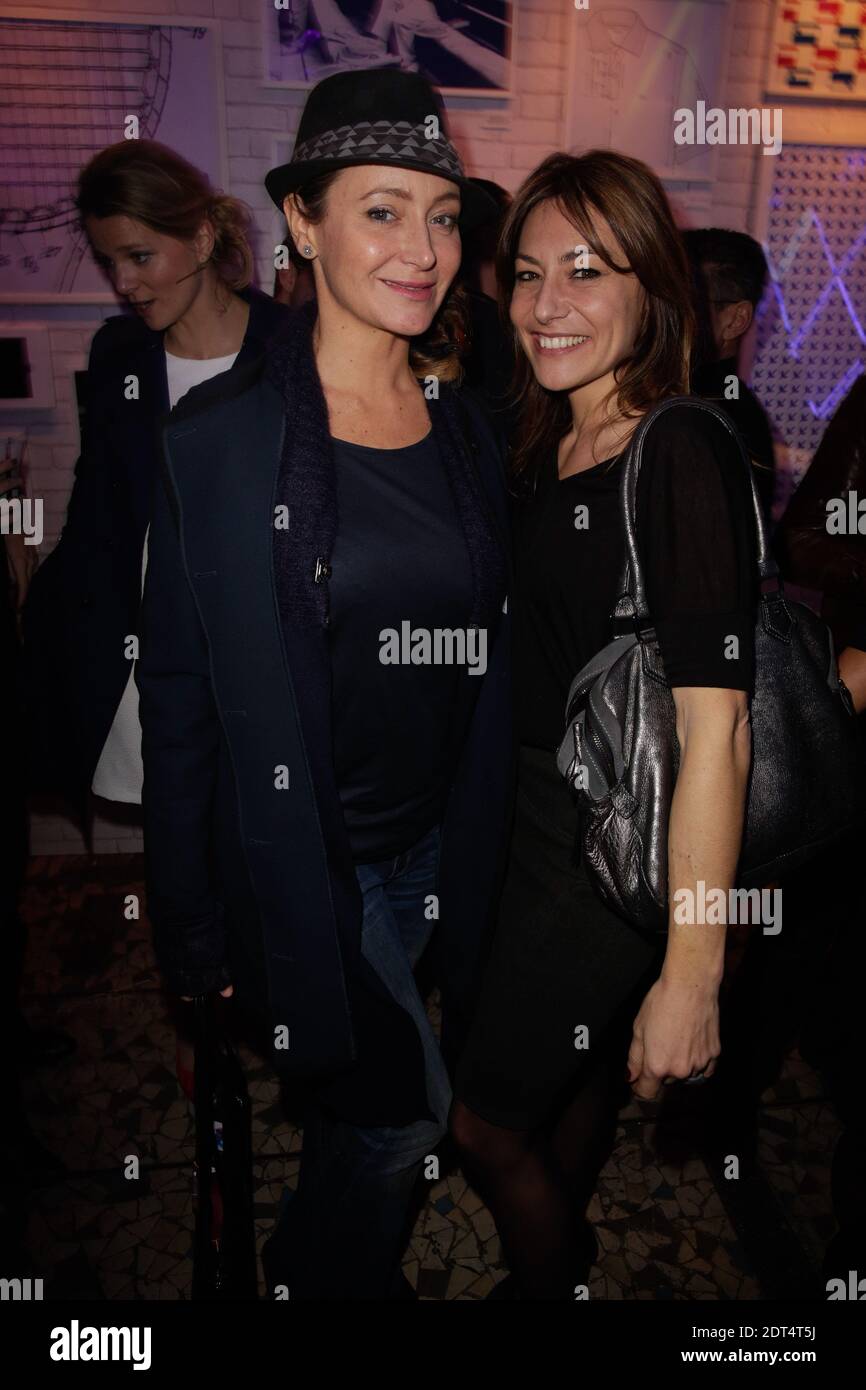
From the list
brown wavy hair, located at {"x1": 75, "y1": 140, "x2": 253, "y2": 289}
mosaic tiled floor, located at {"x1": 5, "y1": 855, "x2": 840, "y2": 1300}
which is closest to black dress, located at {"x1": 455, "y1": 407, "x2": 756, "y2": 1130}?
mosaic tiled floor, located at {"x1": 5, "y1": 855, "x2": 840, "y2": 1300}

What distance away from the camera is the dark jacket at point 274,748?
168 cm

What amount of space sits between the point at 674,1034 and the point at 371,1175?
2.81ft

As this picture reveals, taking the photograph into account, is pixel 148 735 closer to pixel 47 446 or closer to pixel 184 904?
pixel 184 904

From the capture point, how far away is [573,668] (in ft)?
5.85

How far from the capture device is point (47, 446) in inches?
148

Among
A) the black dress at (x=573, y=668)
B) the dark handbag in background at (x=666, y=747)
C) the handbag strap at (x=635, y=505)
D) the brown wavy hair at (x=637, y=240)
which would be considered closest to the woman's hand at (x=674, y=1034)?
the dark handbag in background at (x=666, y=747)

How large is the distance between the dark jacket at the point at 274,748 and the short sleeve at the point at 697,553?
1.52 ft

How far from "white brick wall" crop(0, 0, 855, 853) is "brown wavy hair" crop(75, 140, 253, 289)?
31.4 inches

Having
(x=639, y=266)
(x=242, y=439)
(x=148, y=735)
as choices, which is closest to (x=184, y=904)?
(x=148, y=735)

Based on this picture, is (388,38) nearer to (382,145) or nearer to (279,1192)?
(382,145)

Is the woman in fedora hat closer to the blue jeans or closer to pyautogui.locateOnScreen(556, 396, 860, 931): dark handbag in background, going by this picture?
the blue jeans

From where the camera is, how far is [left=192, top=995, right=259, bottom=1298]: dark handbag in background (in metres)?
1.81
